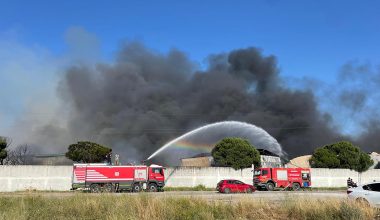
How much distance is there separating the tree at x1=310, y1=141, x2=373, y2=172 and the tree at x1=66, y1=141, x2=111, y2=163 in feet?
130

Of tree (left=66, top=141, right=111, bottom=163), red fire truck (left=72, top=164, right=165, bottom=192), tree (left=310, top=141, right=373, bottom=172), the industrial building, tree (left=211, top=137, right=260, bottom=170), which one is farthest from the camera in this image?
the industrial building

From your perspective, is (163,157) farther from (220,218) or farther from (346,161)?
(220,218)

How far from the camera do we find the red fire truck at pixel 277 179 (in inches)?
1812

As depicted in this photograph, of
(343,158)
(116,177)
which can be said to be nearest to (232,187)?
(116,177)

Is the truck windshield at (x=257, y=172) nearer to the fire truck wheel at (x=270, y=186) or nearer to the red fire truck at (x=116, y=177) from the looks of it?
the fire truck wheel at (x=270, y=186)

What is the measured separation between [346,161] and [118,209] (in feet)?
180

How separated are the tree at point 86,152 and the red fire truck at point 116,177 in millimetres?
→ 35812

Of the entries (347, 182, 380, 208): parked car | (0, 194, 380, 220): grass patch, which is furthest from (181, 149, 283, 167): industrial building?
(0, 194, 380, 220): grass patch

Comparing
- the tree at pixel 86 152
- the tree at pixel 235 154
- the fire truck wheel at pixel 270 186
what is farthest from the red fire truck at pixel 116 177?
the tree at pixel 86 152

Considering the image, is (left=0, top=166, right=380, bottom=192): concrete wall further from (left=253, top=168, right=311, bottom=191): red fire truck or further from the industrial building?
the industrial building

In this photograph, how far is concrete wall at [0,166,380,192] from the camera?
4200 centimetres

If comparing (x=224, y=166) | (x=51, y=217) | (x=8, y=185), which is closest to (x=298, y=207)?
(x=51, y=217)

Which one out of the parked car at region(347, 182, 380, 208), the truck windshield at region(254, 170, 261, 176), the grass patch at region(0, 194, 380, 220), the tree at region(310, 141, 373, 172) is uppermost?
the tree at region(310, 141, 373, 172)

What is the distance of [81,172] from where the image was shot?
132ft
